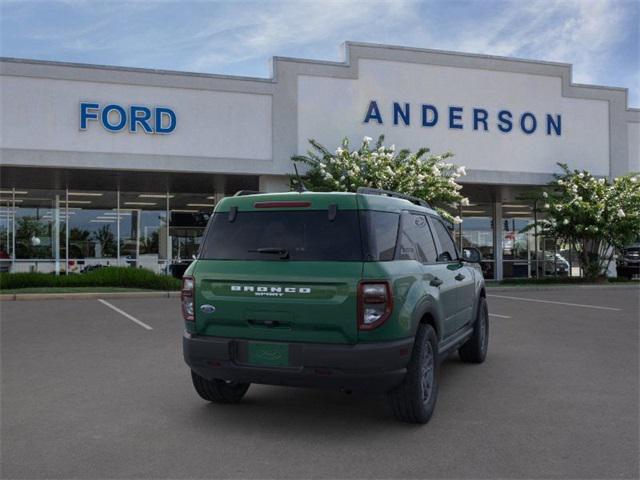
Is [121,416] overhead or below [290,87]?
below

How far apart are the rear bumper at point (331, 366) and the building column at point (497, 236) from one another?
2362 centimetres

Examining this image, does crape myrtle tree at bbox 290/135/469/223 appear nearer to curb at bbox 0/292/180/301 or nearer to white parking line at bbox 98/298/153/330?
curb at bbox 0/292/180/301

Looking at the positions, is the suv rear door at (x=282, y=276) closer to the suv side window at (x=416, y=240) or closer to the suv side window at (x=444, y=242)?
the suv side window at (x=416, y=240)

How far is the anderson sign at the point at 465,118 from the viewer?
2206cm

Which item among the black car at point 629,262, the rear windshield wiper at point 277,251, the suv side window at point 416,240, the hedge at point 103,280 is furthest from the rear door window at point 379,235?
the black car at point 629,262

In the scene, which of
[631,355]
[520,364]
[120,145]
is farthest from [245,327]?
[120,145]

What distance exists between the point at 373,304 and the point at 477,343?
3.47 m

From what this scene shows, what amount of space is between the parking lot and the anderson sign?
1412 cm

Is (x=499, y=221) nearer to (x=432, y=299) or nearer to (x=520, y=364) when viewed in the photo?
(x=520, y=364)

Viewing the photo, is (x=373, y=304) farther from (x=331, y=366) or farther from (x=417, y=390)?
(x=417, y=390)

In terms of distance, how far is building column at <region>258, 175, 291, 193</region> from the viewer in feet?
68.8

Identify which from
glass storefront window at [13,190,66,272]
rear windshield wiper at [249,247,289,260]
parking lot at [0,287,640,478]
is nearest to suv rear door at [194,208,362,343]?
rear windshield wiper at [249,247,289,260]

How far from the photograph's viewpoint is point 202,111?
20062 mm

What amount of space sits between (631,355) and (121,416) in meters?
6.66
